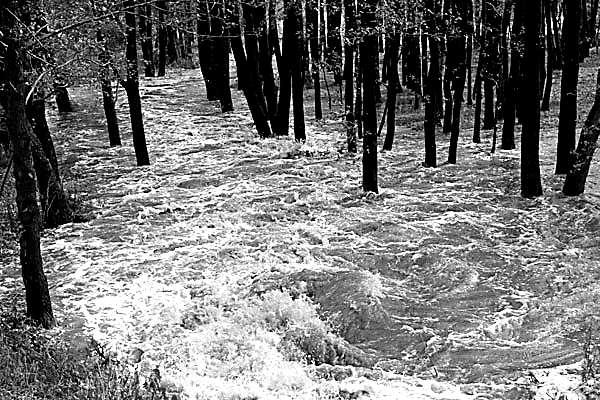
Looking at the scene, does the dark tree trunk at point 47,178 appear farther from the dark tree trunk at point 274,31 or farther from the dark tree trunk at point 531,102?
the dark tree trunk at point 531,102

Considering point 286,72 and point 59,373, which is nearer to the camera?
point 59,373

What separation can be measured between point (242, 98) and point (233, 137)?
7.11 meters

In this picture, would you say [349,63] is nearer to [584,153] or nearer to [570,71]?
[570,71]

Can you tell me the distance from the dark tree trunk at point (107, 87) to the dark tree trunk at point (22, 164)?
3638mm

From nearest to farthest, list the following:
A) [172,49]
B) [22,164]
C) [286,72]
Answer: [22,164] < [286,72] < [172,49]

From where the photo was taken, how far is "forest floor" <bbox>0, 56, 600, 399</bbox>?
6.61 meters

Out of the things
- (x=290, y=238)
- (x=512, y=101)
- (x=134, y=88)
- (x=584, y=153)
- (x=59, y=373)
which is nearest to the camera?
(x=59, y=373)

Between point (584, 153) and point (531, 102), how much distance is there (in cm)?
137

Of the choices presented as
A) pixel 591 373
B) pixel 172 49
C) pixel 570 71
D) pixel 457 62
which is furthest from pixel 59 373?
pixel 172 49

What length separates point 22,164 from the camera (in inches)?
276

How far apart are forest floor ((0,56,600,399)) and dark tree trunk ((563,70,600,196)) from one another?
0.27 metres

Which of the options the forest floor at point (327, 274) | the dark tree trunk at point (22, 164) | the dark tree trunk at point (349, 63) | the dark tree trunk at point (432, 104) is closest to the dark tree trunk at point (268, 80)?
the dark tree trunk at point (349, 63)

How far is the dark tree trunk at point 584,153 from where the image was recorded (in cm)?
1123

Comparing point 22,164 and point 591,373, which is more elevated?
point 22,164
